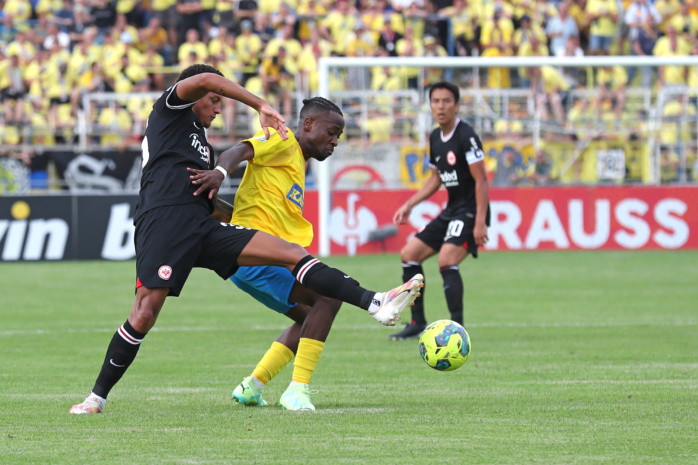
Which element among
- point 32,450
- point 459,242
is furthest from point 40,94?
point 32,450

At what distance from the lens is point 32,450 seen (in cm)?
525

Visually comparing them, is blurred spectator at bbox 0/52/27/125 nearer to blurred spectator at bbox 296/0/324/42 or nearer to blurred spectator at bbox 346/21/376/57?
blurred spectator at bbox 296/0/324/42

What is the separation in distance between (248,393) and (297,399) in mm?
346

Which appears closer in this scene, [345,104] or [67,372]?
[67,372]

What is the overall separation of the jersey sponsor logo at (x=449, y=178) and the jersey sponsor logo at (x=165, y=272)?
4.88 meters

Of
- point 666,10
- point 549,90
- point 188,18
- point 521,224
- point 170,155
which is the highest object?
point 188,18

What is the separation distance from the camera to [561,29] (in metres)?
25.0

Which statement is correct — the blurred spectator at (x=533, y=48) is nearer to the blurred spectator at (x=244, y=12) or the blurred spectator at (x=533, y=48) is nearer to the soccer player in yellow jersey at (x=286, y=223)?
the blurred spectator at (x=244, y=12)

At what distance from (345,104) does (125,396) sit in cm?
1561

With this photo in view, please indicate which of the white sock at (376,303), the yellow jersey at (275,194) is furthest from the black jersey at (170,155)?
the white sock at (376,303)

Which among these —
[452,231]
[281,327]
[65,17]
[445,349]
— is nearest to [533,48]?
[65,17]

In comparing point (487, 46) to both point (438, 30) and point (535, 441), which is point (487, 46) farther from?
point (535, 441)

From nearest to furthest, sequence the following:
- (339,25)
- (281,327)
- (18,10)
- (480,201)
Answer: (480,201) < (281,327) < (339,25) < (18,10)

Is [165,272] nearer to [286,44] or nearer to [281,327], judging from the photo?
[281,327]
